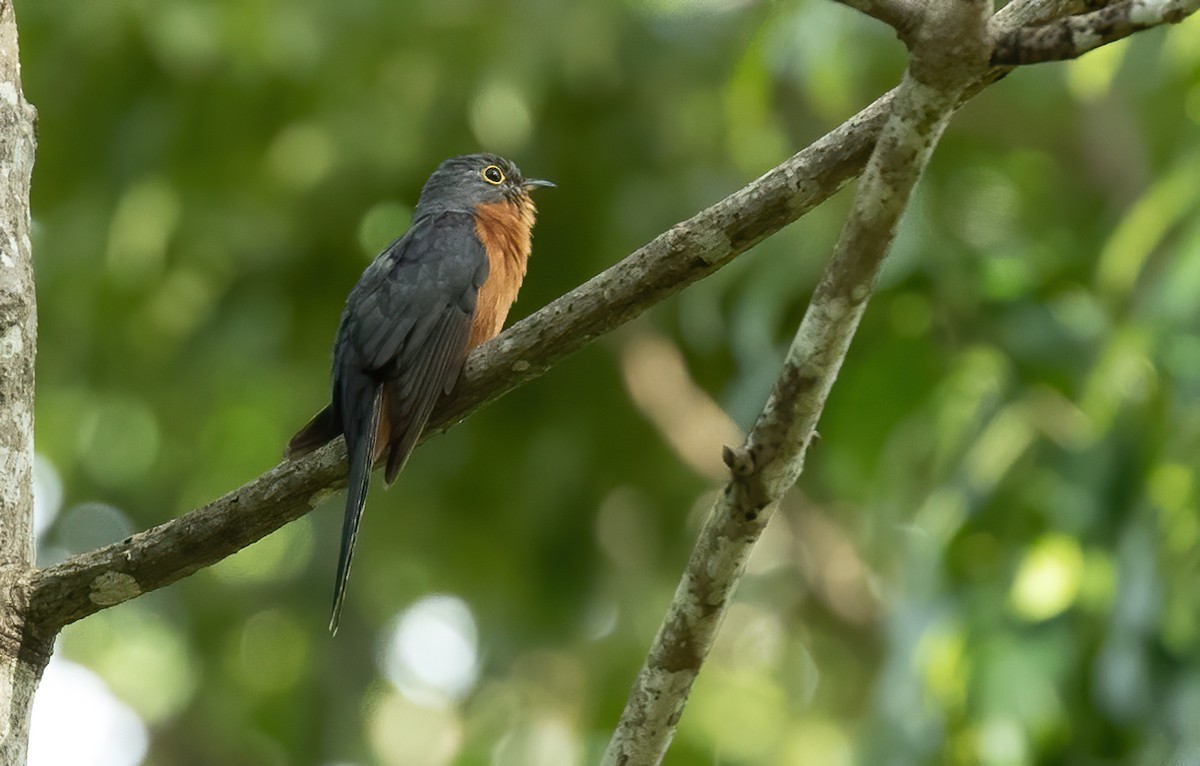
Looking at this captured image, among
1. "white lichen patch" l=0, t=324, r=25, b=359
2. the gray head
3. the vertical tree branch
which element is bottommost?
the vertical tree branch

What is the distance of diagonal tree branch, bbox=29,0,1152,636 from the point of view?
3.54 meters

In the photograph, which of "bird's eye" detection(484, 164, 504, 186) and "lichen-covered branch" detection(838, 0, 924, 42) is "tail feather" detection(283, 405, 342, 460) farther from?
"lichen-covered branch" detection(838, 0, 924, 42)

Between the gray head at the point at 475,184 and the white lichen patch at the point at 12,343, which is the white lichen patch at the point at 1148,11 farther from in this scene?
the gray head at the point at 475,184

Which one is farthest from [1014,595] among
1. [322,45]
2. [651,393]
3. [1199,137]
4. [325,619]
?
[325,619]

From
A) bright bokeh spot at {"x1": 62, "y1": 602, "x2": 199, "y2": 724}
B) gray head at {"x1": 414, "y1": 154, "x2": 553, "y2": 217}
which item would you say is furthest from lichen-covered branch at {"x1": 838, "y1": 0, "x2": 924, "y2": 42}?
bright bokeh spot at {"x1": 62, "y1": 602, "x2": 199, "y2": 724}

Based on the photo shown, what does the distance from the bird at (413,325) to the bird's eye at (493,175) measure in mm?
33

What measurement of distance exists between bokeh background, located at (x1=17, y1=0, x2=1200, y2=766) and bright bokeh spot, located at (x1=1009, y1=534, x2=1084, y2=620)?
251mm

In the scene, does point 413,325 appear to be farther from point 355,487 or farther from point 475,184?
point 475,184

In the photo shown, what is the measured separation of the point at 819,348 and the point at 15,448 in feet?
6.52

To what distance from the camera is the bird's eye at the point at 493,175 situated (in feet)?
20.9

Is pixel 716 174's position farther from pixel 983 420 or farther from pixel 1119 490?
pixel 1119 490

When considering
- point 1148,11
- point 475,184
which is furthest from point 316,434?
point 1148,11

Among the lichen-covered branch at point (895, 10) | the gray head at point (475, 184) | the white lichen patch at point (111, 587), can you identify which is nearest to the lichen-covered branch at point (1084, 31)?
the lichen-covered branch at point (895, 10)

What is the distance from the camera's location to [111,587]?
3.64 metres
